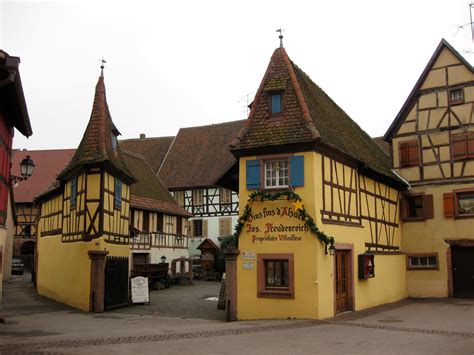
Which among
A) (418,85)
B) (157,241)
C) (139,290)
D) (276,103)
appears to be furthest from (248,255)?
(157,241)

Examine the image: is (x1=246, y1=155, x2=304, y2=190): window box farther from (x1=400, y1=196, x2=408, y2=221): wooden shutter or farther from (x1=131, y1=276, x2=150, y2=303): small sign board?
(x1=400, y1=196, x2=408, y2=221): wooden shutter

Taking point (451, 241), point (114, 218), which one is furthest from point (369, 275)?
point (114, 218)

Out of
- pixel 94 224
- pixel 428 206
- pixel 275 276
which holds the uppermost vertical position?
pixel 428 206

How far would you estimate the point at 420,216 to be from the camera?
27.8m

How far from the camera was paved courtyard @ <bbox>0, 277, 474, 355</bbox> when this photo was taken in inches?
486

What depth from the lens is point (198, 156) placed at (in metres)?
50.3

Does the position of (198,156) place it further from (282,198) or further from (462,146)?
(282,198)

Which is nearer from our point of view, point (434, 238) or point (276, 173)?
point (276, 173)

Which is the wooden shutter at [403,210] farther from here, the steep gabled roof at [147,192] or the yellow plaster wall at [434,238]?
the steep gabled roof at [147,192]

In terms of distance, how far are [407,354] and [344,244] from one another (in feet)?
27.6

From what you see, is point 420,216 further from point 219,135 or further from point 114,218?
point 219,135

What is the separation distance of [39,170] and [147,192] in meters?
25.4

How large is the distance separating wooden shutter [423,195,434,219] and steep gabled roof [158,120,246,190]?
21.5 m

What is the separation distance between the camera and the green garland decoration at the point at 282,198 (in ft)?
58.5
